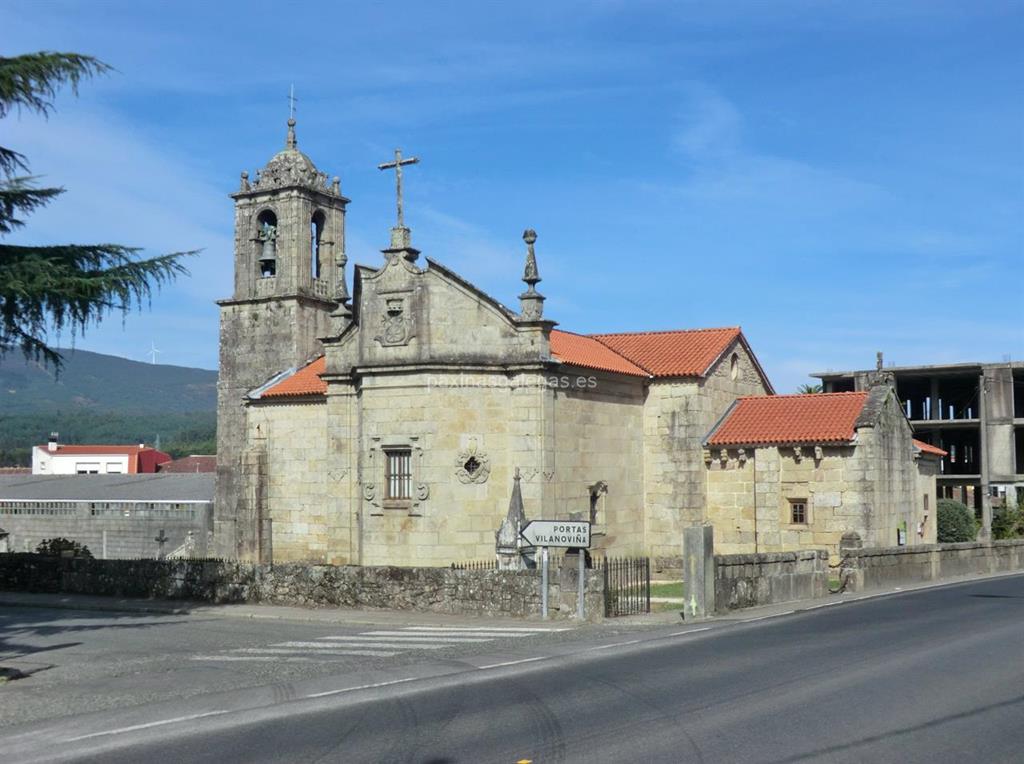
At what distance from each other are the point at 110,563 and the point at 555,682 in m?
17.6

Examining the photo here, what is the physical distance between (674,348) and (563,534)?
15.6 meters

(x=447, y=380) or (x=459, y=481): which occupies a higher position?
(x=447, y=380)

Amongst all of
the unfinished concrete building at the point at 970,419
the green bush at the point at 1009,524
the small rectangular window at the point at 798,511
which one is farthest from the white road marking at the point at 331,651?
the unfinished concrete building at the point at 970,419

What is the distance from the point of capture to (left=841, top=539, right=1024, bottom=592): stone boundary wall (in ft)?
85.6

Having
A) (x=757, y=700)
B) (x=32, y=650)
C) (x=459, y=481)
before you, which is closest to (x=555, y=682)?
(x=757, y=700)

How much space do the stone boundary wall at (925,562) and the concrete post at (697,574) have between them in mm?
6438

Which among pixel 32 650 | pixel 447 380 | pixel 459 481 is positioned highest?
pixel 447 380

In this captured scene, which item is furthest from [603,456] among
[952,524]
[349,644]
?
[952,524]

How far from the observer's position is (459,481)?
28.0 metres

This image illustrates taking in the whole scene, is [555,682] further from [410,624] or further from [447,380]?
[447,380]

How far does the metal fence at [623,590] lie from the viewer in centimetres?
2127

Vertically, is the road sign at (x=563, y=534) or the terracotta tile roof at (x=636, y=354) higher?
the terracotta tile roof at (x=636, y=354)

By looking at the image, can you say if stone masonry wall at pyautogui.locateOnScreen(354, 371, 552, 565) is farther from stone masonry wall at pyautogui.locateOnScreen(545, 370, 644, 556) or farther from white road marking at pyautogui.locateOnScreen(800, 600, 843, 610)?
white road marking at pyautogui.locateOnScreen(800, 600, 843, 610)

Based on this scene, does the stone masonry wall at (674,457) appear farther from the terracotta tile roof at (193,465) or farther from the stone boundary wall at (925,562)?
the terracotta tile roof at (193,465)
